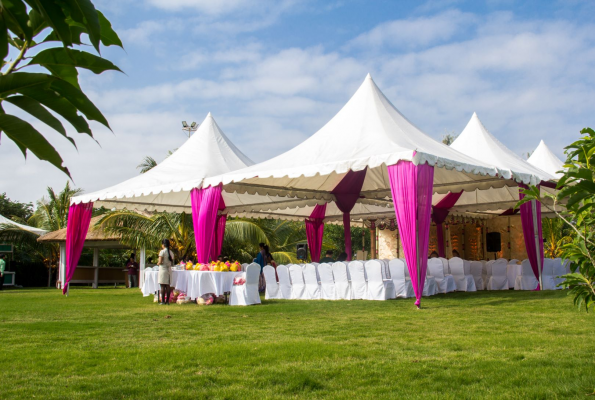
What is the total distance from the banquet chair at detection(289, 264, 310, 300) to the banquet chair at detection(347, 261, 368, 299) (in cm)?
112

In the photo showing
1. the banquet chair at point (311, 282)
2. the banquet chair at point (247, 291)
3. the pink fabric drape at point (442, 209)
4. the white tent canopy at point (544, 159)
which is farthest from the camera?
the white tent canopy at point (544, 159)

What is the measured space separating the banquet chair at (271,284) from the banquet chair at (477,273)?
4940 millimetres

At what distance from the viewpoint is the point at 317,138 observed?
12.2 metres

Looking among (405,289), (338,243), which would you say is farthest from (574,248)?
(338,243)

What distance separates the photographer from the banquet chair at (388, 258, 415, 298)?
10.7m

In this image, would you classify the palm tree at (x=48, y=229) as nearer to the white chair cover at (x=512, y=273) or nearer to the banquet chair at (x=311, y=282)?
the banquet chair at (x=311, y=282)

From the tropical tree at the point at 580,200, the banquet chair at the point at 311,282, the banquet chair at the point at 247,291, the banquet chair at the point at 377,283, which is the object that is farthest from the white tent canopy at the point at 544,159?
the tropical tree at the point at 580,200

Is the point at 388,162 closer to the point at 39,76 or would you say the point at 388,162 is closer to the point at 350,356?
the point at 350,356

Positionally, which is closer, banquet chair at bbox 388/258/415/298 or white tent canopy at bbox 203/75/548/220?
white tent canopy at bbox 203/75/548/220

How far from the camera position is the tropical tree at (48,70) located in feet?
3.52

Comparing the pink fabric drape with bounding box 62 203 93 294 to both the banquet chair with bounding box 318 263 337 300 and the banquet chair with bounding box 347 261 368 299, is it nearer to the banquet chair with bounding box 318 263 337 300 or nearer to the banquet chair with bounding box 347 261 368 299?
the banquet chair with bounding box 318 263 337 300

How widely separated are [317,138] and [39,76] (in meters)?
11.2

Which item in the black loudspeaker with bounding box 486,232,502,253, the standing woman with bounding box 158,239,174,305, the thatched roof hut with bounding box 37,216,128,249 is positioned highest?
the thatched roof hut with bounding box 37,216,128,249

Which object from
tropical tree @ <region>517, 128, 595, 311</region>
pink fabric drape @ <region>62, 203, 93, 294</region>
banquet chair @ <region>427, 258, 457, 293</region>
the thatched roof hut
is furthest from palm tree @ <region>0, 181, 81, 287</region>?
tropical tree @ <region>517, 128, 595, 311</region>
